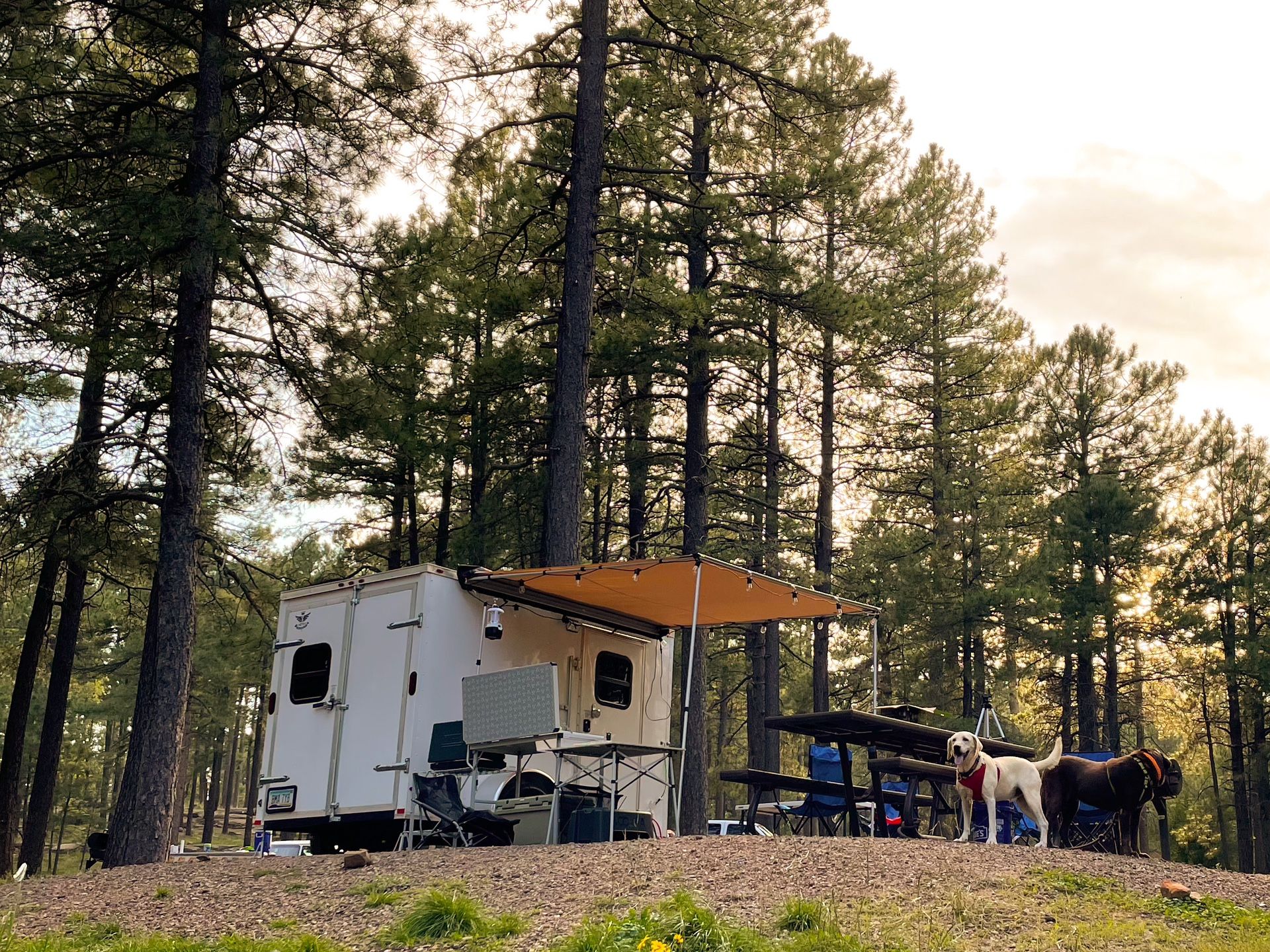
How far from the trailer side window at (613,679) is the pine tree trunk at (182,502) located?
3.50 metres

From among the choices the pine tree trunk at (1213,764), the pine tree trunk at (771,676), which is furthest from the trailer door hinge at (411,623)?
the pine tree trunk at (1213,764)

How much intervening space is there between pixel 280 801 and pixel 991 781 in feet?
18.7

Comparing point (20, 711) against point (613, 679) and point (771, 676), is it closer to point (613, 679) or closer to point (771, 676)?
point (613, 679)

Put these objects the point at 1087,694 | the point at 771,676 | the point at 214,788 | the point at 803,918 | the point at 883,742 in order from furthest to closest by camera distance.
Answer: the point at 214,788 < the point at 1087,694 < the point at 771,676 < the point at 883,742 < the point at 803,918

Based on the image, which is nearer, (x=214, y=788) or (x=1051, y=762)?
(x=1051, y=762)

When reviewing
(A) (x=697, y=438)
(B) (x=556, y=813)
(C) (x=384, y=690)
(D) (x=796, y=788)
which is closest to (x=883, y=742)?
(D) (x=796, y=788)

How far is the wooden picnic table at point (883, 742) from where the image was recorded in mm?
8477

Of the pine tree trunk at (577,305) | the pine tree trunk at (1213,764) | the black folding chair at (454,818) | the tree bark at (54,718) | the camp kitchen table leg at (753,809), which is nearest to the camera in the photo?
the black folding chair at (454,818)

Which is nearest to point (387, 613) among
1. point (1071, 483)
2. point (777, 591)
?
point (777, 591)

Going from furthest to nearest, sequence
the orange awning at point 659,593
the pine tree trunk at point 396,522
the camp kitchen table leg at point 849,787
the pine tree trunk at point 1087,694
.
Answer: the pine tree trunk at point 1087,694 < the pine tree trunk at point 396,522 < the orange awning at point 659,593 < the camp kitchen table leg at point 849,787

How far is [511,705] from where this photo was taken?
8.55 meters

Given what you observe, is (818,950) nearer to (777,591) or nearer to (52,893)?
(52,893)

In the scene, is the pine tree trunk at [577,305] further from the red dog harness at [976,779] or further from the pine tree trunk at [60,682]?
the pine tree trunk at [60,682]

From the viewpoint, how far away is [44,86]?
406 inches
